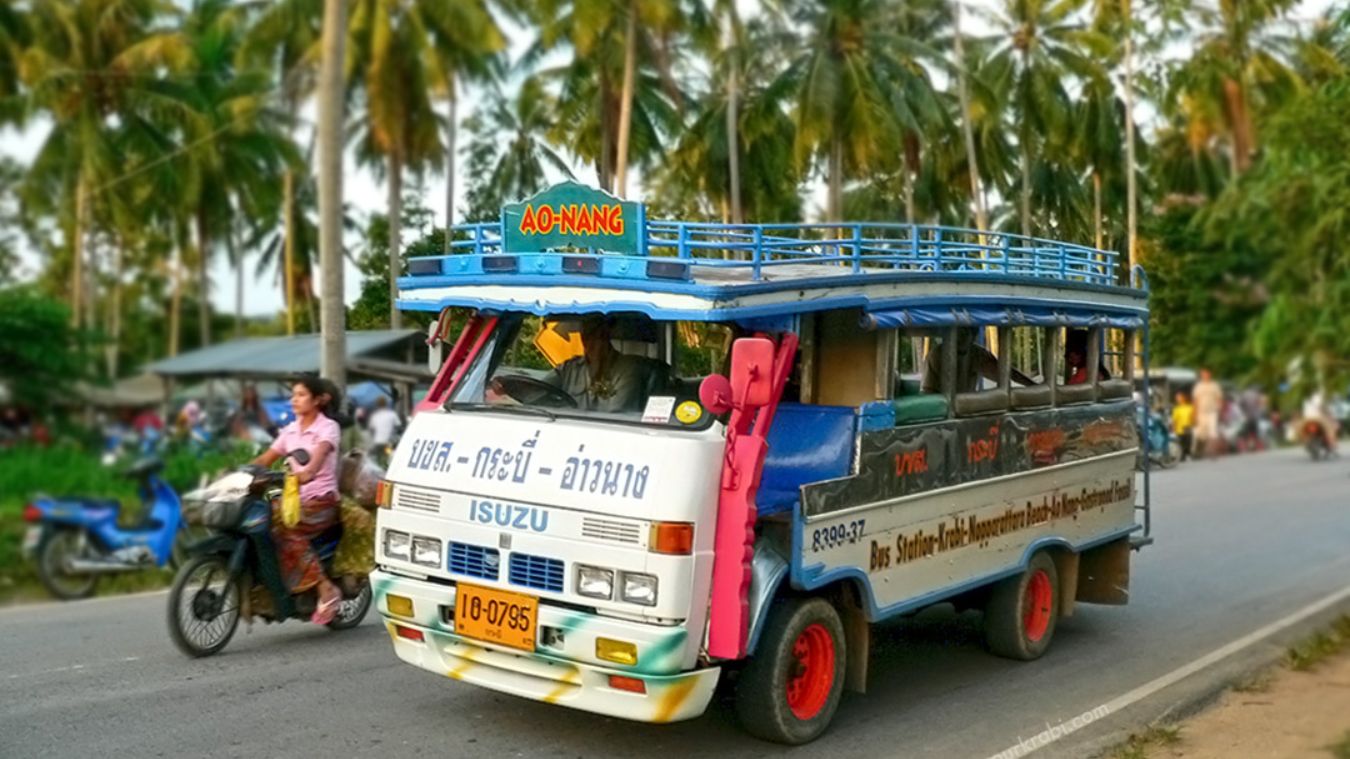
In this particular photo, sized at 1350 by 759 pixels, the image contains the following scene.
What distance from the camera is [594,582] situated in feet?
17.7

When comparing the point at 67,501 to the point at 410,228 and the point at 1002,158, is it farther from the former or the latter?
the point at 1002,158

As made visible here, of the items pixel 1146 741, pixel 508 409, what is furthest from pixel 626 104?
pixel 1146 741

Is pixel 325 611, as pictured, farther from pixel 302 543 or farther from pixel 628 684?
pixel 628 684

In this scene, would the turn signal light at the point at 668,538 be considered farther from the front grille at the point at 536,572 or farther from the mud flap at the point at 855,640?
the mud flap at the point at 855,640

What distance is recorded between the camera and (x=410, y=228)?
9953mm

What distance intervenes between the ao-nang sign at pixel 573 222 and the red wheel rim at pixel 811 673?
6.03ft

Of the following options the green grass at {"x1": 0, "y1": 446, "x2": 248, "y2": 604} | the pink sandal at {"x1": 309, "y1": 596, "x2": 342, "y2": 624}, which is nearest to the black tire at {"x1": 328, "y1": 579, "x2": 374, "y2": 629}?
the pink sandal at {"x1": 309, "y1": 596, "x2": 342, "y2": 624}

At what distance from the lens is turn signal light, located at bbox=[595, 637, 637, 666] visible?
5285 millimetres

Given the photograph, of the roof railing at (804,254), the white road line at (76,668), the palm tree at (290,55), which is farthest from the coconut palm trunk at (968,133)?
the palm tree at (290,55)

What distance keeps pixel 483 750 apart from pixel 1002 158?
11.6m

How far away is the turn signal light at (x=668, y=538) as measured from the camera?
5242mm

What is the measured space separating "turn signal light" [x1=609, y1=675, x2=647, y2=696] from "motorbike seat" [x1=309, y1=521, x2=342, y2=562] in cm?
302

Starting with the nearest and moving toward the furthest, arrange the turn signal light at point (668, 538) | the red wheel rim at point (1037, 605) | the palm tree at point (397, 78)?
1. the turn signal light at point (668, 538)
2. the red wheel rim at point (1037, 605)
3. the palm tree at point (397, 78)

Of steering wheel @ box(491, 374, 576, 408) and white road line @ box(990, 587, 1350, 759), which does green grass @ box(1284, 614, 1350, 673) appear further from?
steering wheel @ box(491, 374, 576, 408)
